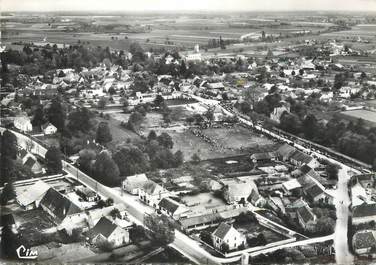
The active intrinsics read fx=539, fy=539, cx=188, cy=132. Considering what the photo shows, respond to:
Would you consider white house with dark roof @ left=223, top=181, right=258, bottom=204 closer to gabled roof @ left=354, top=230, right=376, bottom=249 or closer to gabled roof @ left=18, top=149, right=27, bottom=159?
gabled roof @ left=354, top=230, right=376, bottom=249

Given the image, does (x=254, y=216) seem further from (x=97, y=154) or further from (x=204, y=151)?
(x=97, y=154)

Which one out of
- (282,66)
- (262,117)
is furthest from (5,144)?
(282,66)

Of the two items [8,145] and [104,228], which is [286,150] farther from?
[8,145]

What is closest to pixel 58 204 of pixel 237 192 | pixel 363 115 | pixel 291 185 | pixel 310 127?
pixel 237 192

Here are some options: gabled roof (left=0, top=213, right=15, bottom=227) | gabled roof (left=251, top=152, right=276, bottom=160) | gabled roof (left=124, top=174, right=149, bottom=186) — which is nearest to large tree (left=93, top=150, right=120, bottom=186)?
gabled roof (left=124, top=174, right=149, bottom=186)

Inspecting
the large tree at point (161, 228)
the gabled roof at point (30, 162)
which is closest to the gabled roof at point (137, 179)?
the large tree at point (161, 228)

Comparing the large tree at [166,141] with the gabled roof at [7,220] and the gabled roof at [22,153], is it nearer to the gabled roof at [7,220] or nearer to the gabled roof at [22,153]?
the gabled roof at [22,153]
